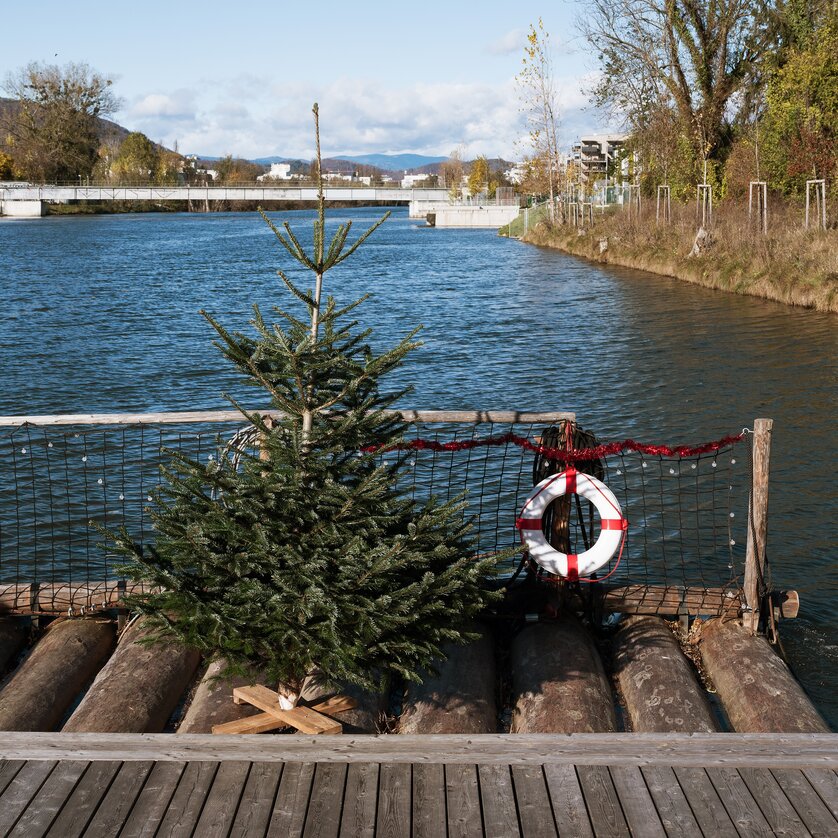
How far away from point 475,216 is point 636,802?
8813 cm

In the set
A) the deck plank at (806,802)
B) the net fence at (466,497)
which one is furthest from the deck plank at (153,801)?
the net fence at (466,497)

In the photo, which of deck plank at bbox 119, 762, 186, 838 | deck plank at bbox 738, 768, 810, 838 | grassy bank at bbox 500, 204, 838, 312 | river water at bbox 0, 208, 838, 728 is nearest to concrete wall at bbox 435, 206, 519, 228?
grassy bank at bbox 500, 204, 838, 312

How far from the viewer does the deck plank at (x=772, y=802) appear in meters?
4.77

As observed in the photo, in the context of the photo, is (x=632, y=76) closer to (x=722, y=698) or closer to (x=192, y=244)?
(x=192, y=244)

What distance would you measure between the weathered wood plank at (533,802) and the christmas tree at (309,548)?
79cm

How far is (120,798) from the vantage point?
5.01 meters

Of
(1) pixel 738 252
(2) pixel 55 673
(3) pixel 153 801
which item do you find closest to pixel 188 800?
(3) pixel 153 801

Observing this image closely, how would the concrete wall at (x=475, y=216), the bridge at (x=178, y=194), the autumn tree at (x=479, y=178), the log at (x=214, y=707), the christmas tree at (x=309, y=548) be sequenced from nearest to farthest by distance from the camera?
the christmas tree at (x=309, y=548) → the log at (x=214, y=707) → the concrete wall at (x=475, y=216) → the bridge at (x=178, y=194) → the autumn tree at (x=479, y=178)

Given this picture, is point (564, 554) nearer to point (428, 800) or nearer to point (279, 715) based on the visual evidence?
point (279, 715)

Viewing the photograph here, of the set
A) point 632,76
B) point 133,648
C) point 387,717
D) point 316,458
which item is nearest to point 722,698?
point 387,717

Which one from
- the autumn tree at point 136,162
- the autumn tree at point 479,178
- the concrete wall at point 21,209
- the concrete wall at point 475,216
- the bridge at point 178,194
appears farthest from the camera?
the autumn tree at point 136,162

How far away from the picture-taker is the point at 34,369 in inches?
905

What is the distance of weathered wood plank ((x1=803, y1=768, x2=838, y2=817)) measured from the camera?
4.95 metres

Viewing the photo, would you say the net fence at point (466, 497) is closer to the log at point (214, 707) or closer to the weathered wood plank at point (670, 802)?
the log at point (214, 707)
